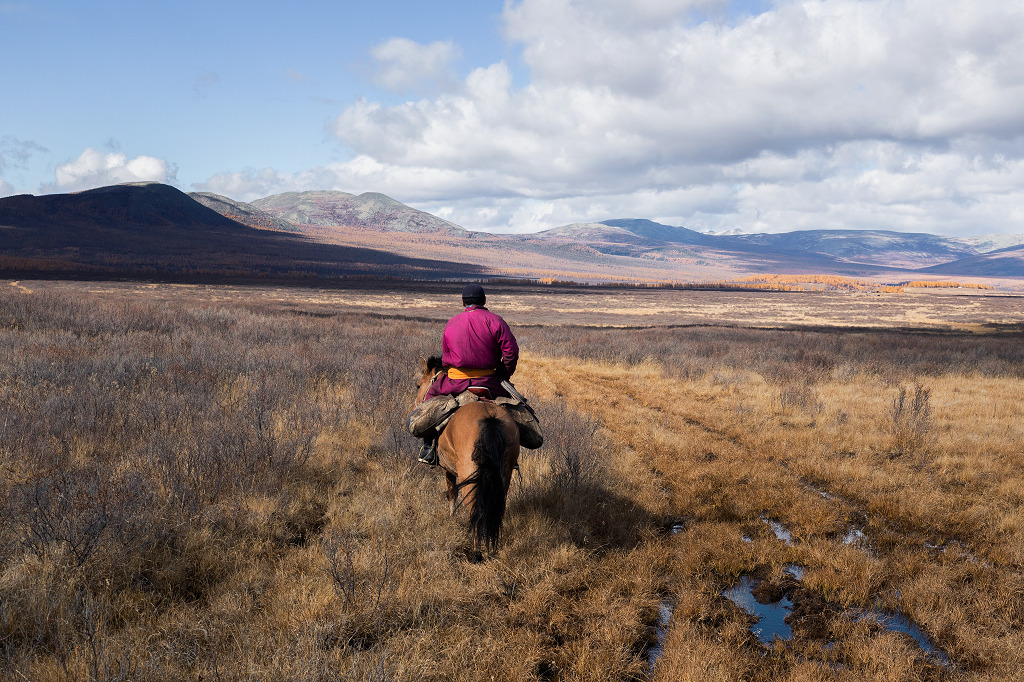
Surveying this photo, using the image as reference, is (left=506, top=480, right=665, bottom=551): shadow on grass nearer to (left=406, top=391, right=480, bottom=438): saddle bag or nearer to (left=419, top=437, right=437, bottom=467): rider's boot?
(left=419, top=437, right=437, bottom=467): rider's boot

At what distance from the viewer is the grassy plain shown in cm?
315

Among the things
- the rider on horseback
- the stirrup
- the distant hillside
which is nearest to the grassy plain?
the stirrup

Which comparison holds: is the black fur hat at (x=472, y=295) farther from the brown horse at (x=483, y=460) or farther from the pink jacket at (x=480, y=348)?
the brown horse at (x=483, y=460)

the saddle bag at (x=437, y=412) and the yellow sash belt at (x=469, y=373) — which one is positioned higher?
the yellow sash belt at (x=469, y=373)

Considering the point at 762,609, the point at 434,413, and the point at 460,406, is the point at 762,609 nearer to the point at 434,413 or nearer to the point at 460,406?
the point at 460,406

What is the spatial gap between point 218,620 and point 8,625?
1076 mm

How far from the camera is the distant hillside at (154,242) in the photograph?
113069mm

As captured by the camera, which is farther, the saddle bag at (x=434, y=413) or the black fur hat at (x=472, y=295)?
the black fur hat at (x=472, y=295)

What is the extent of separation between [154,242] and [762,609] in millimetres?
165308

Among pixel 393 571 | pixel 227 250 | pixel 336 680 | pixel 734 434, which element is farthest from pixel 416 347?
pixel 227 250

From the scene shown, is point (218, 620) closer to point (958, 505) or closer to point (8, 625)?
point (8, 625)

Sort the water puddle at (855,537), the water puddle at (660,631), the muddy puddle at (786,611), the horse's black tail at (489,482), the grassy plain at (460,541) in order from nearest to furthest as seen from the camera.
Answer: the grassy plain at (460,541) < the water puddle at (660,631) < the muddy puddle at (786,611) < the horse's black tail at (489,482) < the water puddle at (855,537)

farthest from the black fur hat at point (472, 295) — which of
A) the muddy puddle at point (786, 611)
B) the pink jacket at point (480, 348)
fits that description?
the muddy puddle at point (786, 611)

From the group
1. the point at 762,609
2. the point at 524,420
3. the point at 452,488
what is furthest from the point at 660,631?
the point at 452,488
